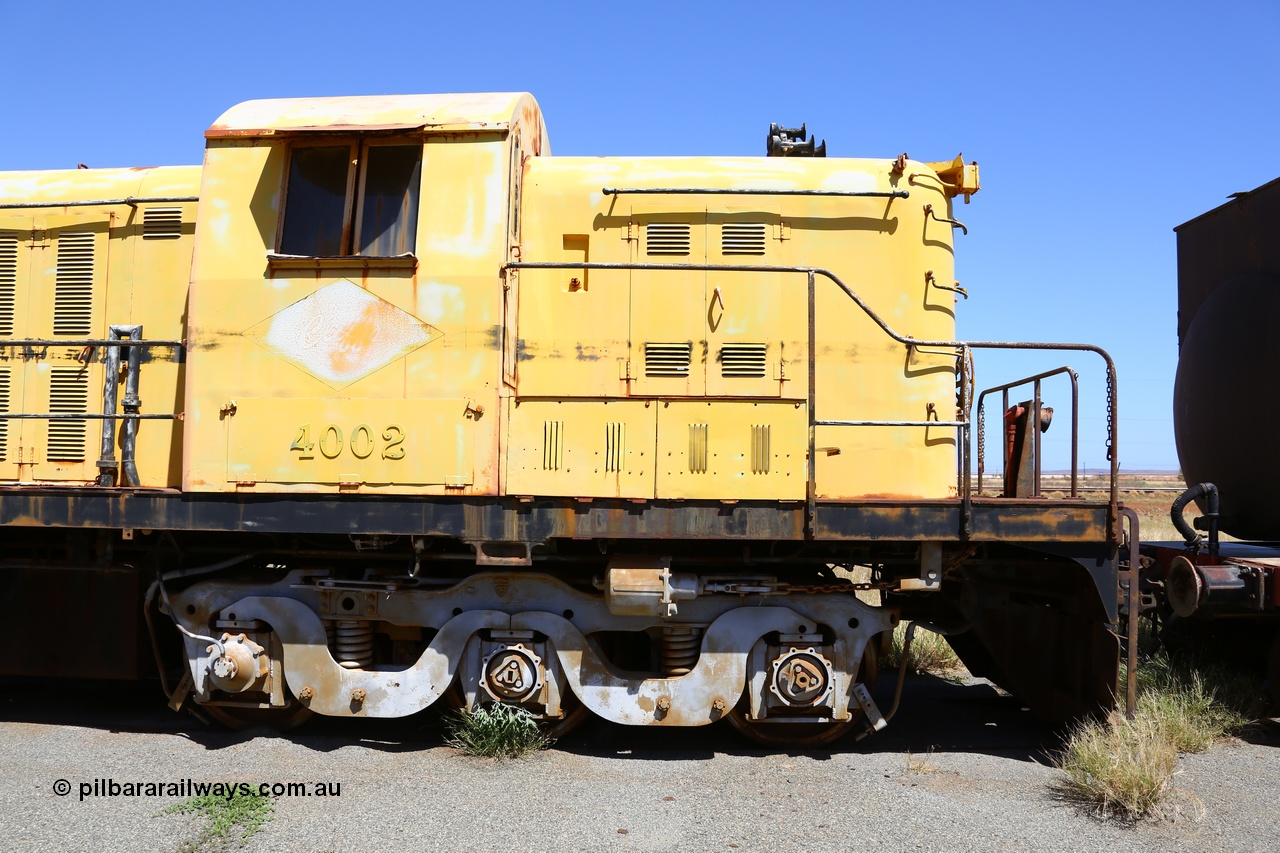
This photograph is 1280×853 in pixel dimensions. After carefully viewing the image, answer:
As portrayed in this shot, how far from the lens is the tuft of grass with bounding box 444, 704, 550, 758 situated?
18.8 feet

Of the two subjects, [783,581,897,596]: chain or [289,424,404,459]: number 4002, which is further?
[783,581,897,596]: chain

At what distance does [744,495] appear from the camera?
18.4 ft

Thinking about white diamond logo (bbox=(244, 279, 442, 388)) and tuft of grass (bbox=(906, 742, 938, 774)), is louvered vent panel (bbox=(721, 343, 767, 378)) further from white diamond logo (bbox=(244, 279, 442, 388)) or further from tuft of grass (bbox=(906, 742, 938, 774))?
tuft of grass (bbox=(906, 742, 938, 774))

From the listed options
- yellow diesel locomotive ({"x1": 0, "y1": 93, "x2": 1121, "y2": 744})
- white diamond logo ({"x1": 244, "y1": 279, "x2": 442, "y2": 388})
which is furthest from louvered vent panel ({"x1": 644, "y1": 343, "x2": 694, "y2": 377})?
white diamond logo ({"x1": 244, "y1": 279, "x2": 442, "y2": 388})

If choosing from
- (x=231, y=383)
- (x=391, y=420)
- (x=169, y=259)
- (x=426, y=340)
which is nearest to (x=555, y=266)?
(x=426, y=340)

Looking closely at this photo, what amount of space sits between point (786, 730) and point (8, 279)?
21.6 feet

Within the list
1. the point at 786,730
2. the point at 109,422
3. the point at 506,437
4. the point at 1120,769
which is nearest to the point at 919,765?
the point at 786,730

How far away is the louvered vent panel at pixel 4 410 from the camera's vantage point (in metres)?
6.39

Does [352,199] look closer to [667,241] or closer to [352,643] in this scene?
[667,241]

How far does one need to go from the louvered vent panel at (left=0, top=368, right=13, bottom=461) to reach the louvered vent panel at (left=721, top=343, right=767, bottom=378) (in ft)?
17.0

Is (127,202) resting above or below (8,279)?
above

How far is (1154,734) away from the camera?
5543 mm

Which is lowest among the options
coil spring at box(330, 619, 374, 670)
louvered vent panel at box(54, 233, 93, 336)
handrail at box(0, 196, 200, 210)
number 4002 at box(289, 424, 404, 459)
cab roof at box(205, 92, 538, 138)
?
coil spring at box(330, 619, 374, 670)

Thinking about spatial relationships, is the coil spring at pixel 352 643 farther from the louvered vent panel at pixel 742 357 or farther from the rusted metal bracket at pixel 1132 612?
the rusted metal bracket at pixel 1132 612
